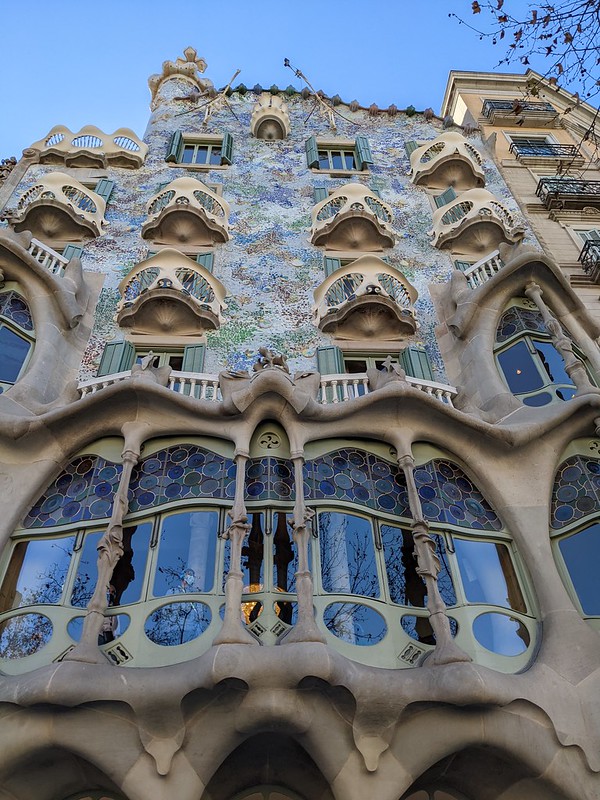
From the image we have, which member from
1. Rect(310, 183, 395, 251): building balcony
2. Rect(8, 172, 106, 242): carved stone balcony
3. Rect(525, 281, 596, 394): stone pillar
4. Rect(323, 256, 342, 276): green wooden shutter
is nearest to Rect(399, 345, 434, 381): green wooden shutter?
Rect(525, 281, 596, 394): stone pillar

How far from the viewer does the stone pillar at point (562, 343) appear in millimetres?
10617

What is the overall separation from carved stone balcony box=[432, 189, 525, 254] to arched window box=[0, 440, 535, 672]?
281 inches

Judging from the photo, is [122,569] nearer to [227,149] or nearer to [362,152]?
[227,149]

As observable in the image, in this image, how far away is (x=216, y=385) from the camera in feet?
34.8

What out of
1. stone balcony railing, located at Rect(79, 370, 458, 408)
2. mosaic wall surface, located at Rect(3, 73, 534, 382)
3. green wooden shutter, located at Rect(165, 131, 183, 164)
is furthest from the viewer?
green wooden shutter, located at Rect(165, 131, 183, 164)

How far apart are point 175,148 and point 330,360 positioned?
9.50m

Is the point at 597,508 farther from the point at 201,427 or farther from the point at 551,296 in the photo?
the point at 201,427

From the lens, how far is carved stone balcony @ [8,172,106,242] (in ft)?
48.7

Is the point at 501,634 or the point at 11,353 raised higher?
the point at 11,353

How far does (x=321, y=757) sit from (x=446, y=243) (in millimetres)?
11398

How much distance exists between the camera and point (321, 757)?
7.29 m

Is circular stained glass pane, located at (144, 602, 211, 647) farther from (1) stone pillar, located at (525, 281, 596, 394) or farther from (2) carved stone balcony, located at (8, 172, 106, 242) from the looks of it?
(2) carved stone balcony, located at (8, 172, 106, 242)

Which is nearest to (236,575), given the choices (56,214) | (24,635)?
(24,635)

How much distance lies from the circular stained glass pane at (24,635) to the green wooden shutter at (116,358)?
477 centimetres
